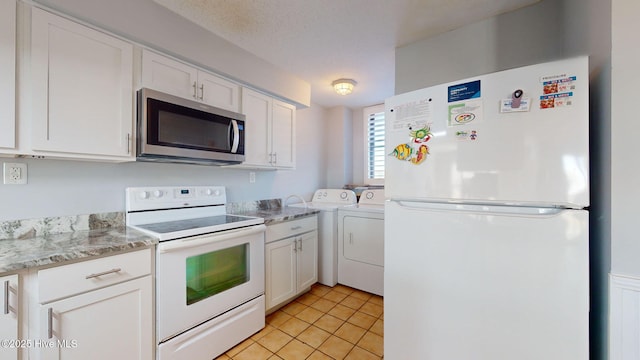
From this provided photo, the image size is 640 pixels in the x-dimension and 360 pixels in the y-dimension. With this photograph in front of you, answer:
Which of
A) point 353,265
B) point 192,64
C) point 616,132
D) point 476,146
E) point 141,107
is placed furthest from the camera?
point 353,265

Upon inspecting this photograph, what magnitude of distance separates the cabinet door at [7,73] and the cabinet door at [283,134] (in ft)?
5.26

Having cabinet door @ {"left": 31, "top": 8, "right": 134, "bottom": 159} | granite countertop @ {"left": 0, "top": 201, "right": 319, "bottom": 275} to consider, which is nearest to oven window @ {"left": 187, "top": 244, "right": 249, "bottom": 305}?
granite countertop @ {"left": 0, "top": 201, "right": 319, "bottom": 275}

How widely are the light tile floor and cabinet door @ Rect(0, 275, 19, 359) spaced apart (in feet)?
3.29

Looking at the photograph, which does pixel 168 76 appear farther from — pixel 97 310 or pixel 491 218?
pixel 491 218

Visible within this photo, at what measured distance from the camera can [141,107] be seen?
1.45 metres

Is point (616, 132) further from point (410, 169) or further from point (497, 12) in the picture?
point (497, 12)

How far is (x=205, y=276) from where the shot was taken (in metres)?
1.58

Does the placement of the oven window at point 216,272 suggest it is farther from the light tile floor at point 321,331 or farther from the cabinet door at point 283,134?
the cabinet door at point 283,134

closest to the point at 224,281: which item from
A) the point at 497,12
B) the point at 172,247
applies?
the point at 172,247

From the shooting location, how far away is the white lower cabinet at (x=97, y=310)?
1014 millimetres

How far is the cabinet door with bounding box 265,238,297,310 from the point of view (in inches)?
79.3

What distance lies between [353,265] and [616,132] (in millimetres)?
2183

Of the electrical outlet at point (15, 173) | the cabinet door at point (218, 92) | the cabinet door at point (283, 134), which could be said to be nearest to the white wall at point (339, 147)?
the cabinet door at point (283, 134)

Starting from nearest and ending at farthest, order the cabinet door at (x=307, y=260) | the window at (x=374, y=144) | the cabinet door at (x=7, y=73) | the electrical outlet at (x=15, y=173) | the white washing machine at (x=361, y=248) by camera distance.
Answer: the cabinet door at (x=7, y=73)
the electrical outlet at (x=15, y=173)
the cabinet door at (x=307, y=260)
the white washing machine at (x=361, y=248)
the window at (x=374, y=144)
